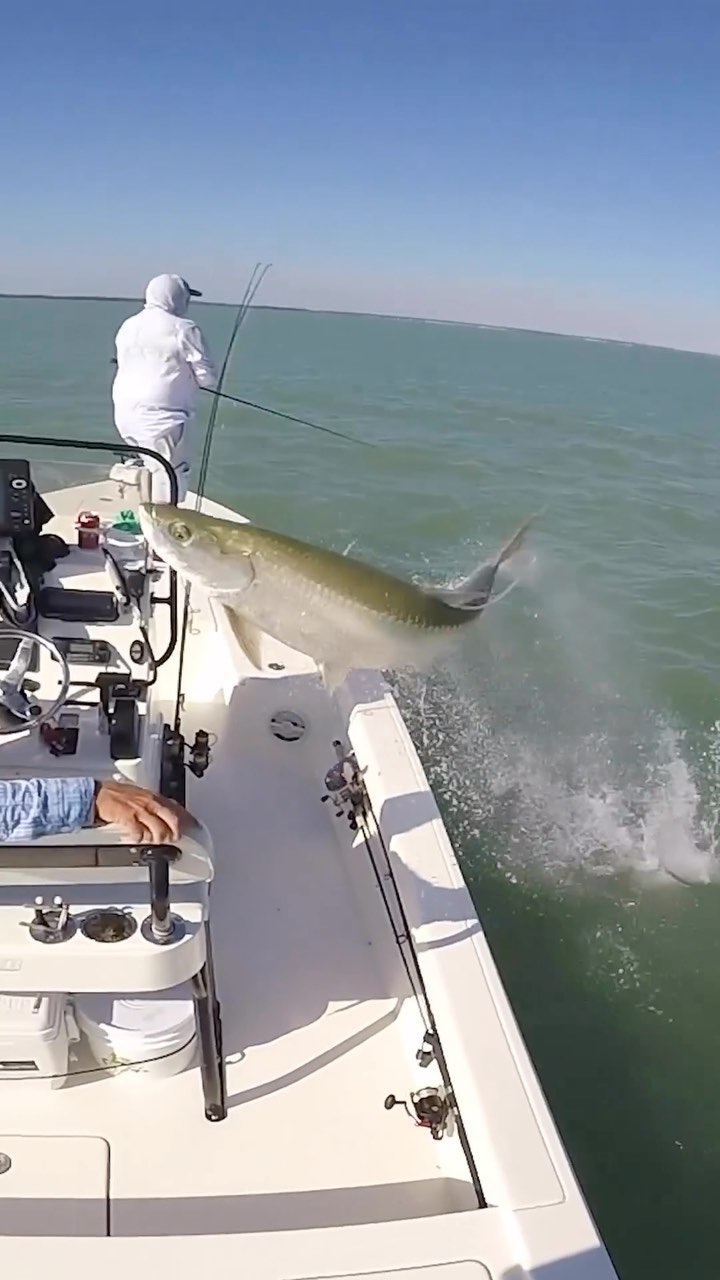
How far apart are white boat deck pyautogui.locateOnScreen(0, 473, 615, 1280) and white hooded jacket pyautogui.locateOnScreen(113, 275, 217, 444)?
2.40 metres

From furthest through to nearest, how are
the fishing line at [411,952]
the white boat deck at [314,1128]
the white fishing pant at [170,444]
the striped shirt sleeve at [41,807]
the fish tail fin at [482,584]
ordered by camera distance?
the white fishing pant at [170,444], the fish tail fin at [482,584], the fishing line at [411,952], the striped shirt sleeve at [41,807], the white boat deck at [314,1128]

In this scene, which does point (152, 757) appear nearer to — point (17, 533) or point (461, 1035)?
point (17, 533)

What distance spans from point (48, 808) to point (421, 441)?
60.8 feet

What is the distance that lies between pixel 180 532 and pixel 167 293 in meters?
3.42

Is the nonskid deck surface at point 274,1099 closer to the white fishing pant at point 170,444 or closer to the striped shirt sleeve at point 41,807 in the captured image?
the striped shirt sleeve at point 41,807

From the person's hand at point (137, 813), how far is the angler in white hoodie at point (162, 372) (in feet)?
11.0

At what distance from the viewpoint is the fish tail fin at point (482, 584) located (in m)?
3.48

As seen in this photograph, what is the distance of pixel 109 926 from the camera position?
8.13 ft

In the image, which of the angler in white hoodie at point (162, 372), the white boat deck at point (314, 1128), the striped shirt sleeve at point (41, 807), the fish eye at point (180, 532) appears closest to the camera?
the white boat deck at point (314, 1128)

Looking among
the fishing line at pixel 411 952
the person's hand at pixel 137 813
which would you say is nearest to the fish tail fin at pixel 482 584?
the fishing line at pixel 411 952

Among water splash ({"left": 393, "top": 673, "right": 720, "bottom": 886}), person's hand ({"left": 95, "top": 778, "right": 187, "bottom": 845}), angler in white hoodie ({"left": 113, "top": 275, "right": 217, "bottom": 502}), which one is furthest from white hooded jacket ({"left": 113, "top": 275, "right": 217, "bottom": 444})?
person's hand ({"left": 95, "top": 778, "right": 187, "bottom": 845})

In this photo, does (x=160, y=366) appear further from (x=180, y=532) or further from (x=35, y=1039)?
(x=35, y=1039)

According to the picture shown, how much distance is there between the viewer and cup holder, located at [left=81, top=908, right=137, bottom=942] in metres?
2.45

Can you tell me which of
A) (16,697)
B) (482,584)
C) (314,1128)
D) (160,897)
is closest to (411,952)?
(314,1128)
